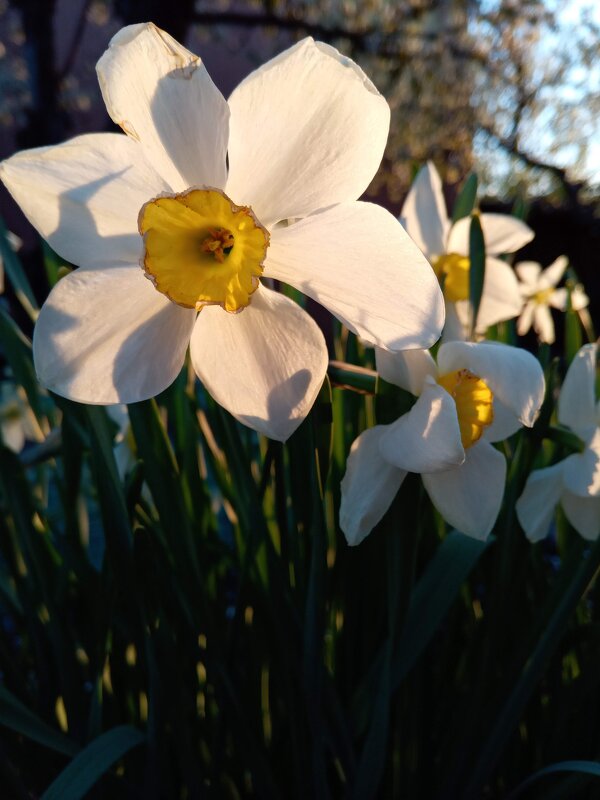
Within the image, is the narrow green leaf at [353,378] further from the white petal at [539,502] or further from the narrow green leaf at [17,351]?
the narrow green leaf at [17,351]

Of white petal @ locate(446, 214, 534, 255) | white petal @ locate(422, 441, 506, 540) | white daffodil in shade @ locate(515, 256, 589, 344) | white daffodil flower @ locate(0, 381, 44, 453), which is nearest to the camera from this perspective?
white petal @ locate(422, 441, 506, 540)

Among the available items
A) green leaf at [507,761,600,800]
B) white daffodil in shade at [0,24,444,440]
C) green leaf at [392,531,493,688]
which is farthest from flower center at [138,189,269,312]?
green leaf at [507,761,600,800]

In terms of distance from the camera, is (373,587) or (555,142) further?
(555,142)

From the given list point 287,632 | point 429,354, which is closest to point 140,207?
point 429,354

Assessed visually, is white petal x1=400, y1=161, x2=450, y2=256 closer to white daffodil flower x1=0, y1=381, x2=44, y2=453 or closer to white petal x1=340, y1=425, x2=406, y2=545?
white petal x1=340, y1=425, x2=406, y2=545

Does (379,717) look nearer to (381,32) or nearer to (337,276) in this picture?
(337,276)
